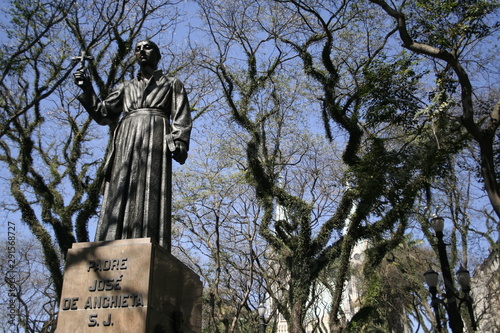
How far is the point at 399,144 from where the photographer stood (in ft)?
Answer: 64.4

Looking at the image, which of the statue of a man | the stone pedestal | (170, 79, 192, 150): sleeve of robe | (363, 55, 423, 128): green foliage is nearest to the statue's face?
the statue of a man

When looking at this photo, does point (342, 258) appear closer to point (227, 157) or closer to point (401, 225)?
point (401, 225)

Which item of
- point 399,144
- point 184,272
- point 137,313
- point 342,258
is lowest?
point 137,313

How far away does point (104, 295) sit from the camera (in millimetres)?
5148

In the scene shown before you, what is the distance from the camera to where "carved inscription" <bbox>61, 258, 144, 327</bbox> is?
5016 mm

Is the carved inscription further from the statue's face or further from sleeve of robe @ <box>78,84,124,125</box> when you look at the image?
the statue's face

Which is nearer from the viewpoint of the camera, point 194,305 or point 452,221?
point 194,305

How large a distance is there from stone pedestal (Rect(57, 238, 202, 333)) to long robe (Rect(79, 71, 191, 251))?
1.40ft

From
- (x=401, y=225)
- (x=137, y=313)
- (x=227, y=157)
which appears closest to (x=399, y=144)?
(x=401, y=225)

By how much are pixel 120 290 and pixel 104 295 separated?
175 millimetres

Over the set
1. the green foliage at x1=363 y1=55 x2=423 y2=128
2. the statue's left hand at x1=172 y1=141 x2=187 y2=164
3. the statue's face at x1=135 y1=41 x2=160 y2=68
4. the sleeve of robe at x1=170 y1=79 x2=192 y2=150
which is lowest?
the statue's left hand at x1=172 y1=141 x2=187 y2=164

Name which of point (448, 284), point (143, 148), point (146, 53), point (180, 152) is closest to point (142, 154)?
point (143, 148)

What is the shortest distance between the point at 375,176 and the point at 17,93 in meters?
11.6

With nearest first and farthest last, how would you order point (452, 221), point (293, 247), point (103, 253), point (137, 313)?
point (137, 313)
point (103, 253)
point (293, 247)
point (452, 221)
